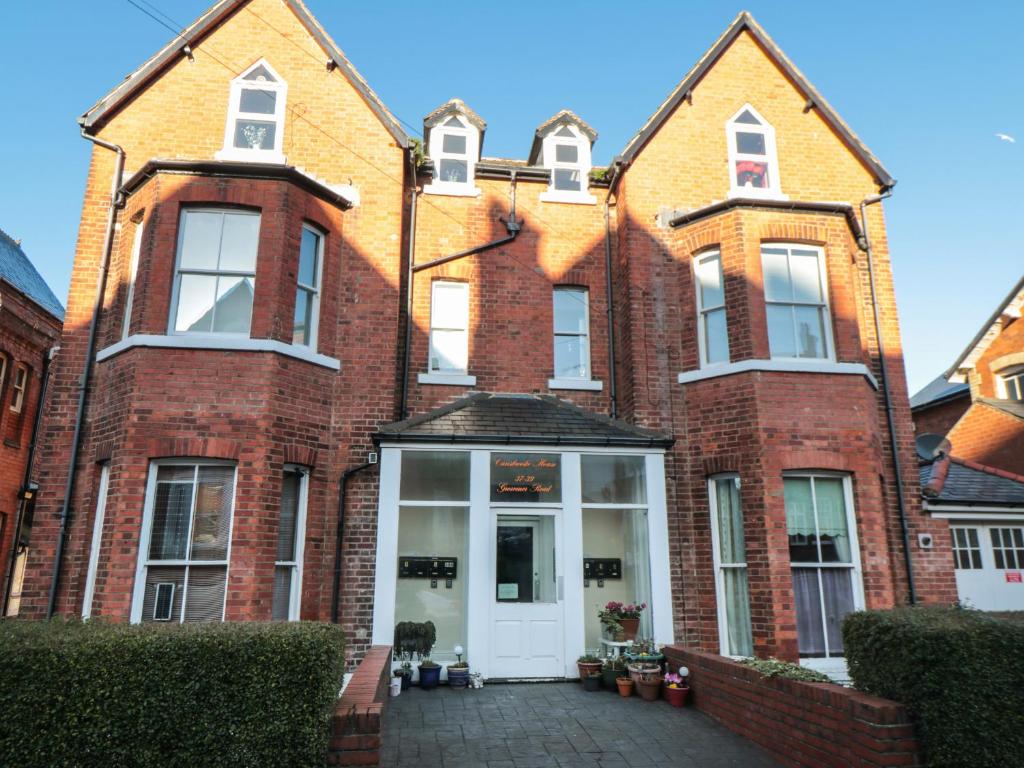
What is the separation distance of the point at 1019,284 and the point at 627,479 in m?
16.2

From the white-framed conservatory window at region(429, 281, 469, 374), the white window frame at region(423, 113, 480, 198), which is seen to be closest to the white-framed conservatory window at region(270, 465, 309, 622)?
the white-framed conservatory window at region(429, 281, 469, 374)

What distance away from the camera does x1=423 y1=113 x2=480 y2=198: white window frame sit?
1241cm

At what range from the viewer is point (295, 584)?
9.66m

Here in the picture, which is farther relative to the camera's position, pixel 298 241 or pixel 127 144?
pixel 127 144

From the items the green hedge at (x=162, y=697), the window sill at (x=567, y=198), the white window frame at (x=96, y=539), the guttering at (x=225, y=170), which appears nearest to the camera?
the green hedge at (x=162, y=697)

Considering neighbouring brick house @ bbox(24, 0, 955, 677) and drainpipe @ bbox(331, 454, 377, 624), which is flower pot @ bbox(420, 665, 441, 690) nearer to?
neighbouring brick house @ bbox(24, 0, 955, 677)

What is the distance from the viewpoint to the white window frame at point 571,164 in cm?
1280

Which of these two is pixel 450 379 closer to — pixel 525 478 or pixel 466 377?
pixel 466 377

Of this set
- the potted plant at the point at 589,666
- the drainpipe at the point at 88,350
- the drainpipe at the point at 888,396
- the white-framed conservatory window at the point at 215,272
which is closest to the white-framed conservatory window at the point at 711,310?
the drainpipe at the point at 888,396

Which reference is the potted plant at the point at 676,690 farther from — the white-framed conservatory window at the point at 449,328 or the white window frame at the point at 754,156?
the white window frame at the point at 754,156

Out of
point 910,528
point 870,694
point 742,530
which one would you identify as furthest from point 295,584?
point 910,528

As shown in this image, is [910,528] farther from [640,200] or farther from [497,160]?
[497,160]

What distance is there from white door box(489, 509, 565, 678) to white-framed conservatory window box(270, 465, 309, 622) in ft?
8.90

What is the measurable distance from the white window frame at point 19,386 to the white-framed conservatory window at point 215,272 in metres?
11.8
